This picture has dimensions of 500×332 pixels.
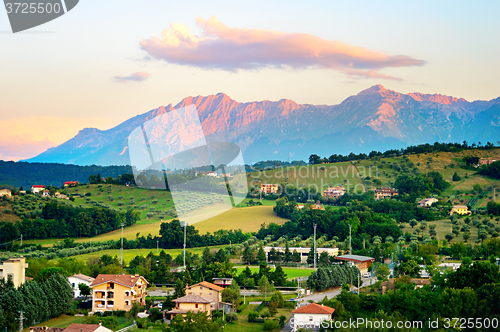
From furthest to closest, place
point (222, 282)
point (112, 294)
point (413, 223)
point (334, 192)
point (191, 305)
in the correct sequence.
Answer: point (334, 192) < point (413, 223) < point (222, 282) < point (112, 294) < point (191, 305)

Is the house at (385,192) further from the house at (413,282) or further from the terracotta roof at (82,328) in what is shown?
the terracotta roof at (82,328)

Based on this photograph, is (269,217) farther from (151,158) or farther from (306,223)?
(151,158)

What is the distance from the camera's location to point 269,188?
70062mm

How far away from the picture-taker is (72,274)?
1187 inches

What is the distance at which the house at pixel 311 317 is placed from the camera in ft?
67.6

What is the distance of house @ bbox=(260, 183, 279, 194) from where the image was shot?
6942 cm

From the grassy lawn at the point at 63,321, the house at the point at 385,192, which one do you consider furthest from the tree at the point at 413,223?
the grassy lawn at the point at 63,321

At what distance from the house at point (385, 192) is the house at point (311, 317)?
146ft

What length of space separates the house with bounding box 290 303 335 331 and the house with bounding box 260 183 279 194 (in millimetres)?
48236

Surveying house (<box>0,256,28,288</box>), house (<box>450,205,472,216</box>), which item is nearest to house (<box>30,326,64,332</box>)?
house (<box>0,256,28,288</box>)

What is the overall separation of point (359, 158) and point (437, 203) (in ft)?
85.2

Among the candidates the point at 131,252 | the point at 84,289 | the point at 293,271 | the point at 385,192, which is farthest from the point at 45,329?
the point at 385,192

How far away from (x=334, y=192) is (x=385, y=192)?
6269 mm

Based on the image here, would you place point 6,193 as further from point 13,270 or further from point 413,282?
point 413,282
